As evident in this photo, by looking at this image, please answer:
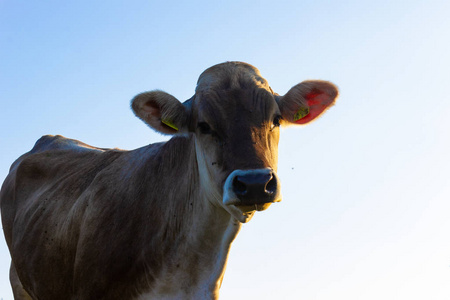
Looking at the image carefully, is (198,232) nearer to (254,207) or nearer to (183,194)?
(183,194)

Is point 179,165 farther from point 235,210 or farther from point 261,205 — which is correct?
point 261,205

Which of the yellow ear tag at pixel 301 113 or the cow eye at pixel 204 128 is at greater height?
the yellow ear tag at pixel 301 113

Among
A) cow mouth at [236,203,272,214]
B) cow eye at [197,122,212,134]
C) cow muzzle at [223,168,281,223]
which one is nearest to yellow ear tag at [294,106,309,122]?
cow eye at [197,122,212,134]

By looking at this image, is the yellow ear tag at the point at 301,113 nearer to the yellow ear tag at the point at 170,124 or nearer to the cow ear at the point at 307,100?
the cow ear at the point at 307,100

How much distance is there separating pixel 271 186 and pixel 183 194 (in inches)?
63.8

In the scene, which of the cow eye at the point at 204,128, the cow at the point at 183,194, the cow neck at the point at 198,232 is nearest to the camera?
the cow at the point at 183,194

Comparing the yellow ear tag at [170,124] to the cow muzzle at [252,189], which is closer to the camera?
the cow muzzle at [252,189]

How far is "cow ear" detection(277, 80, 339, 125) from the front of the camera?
6.63m

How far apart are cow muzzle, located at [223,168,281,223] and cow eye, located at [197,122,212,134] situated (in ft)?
2.75

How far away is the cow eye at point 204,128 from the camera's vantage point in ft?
19.9

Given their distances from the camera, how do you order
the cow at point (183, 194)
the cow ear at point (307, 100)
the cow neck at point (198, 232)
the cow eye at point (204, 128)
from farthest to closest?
the cow ear at point (307, 100), the cow neck at point (198, 232), the cow eye at point (204, 128), the cow at point (183, 194)

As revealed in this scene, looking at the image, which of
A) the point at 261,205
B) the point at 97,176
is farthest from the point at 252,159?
the point at 97,176

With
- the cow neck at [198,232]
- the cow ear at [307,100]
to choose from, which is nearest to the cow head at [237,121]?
the cow ear at [307,100]

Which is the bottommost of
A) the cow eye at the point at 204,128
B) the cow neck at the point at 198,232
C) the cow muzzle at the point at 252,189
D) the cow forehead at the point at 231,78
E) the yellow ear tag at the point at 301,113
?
the cow neck at the point at 198,232
